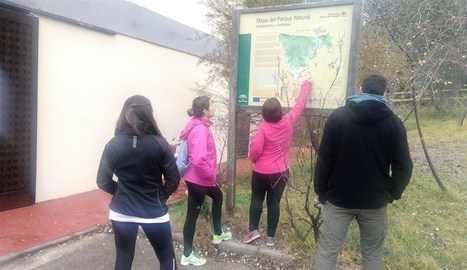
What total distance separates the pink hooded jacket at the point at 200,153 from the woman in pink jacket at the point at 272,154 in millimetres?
507

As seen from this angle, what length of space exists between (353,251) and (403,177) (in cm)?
135

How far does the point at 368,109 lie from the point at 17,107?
4727mm

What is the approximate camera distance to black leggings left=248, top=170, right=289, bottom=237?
12.1 feet

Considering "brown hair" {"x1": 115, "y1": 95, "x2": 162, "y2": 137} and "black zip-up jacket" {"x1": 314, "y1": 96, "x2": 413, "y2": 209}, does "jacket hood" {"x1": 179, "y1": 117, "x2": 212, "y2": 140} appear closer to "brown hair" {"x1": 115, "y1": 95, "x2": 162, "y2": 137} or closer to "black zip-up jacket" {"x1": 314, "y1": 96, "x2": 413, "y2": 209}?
"brown hair" {"x1": 115, "y1": 95, "x2": 162, "y2": 137}

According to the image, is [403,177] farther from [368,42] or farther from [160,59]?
[160,59]

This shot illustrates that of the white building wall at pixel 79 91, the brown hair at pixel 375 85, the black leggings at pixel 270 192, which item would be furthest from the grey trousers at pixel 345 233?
the white building wall at pixel 79 91

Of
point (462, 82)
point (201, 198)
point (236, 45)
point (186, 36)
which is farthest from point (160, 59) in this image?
point (462, 82)

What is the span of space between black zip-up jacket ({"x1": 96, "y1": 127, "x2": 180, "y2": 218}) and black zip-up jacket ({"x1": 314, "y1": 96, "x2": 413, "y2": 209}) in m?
1.22

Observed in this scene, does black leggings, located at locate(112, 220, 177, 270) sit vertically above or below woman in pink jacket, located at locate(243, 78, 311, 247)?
below

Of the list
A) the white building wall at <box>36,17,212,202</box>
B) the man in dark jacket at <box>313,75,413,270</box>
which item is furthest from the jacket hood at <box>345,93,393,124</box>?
the white building wall at <box>36,17,212,202</box>

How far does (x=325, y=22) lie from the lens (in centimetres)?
382

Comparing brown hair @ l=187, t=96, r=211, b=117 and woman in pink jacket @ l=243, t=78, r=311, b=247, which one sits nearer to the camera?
brown hair @ l=187, t=96, r=211, b=117

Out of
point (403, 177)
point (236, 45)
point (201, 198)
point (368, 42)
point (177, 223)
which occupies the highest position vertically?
point (368, 42)

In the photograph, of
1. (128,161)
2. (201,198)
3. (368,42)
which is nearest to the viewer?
(128,161)
